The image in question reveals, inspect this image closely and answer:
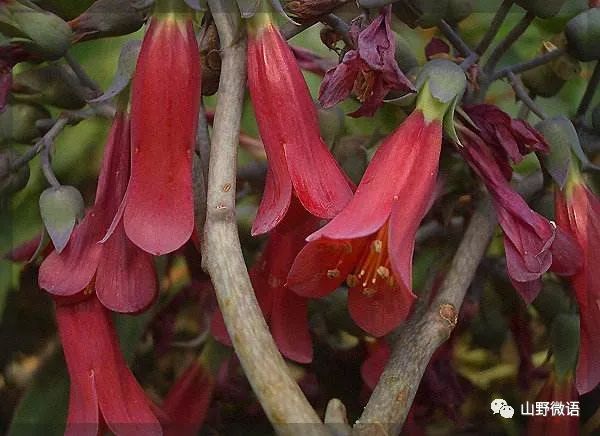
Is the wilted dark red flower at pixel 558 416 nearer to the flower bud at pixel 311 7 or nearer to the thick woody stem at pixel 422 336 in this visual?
the thick woody stem at pixel 422 336

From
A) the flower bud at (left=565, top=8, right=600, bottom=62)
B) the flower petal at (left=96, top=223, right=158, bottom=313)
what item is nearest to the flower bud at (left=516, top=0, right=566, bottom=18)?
the flower bud at (left=565, top=8, right=600, bottom=62)

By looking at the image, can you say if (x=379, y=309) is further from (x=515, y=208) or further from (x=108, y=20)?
(x=108, y=20)

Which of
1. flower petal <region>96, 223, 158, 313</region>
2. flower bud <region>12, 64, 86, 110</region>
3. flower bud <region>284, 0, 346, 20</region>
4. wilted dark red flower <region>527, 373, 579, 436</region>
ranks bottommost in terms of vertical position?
wilted dark red flower <region>527, 373, 579, 436</region>

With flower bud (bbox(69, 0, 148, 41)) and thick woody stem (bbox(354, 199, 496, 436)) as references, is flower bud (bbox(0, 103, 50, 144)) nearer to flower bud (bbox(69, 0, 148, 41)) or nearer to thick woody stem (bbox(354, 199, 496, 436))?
flower bud (bbox(69, 0, 148, 41))

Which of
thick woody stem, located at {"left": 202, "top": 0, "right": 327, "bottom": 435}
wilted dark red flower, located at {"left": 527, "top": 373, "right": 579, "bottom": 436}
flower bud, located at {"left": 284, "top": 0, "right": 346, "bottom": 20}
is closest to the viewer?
thick woody stem, located at {"left": 202, "top": 0, "right": 327, "bottom": 435}

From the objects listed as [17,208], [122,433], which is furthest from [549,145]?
[17,208]

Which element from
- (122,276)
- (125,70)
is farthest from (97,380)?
(125,70)

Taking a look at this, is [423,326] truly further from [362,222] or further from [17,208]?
[17,208]

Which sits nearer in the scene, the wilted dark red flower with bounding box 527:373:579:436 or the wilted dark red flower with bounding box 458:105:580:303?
the wilted dark red flower with bounding box 458:105:580:303
